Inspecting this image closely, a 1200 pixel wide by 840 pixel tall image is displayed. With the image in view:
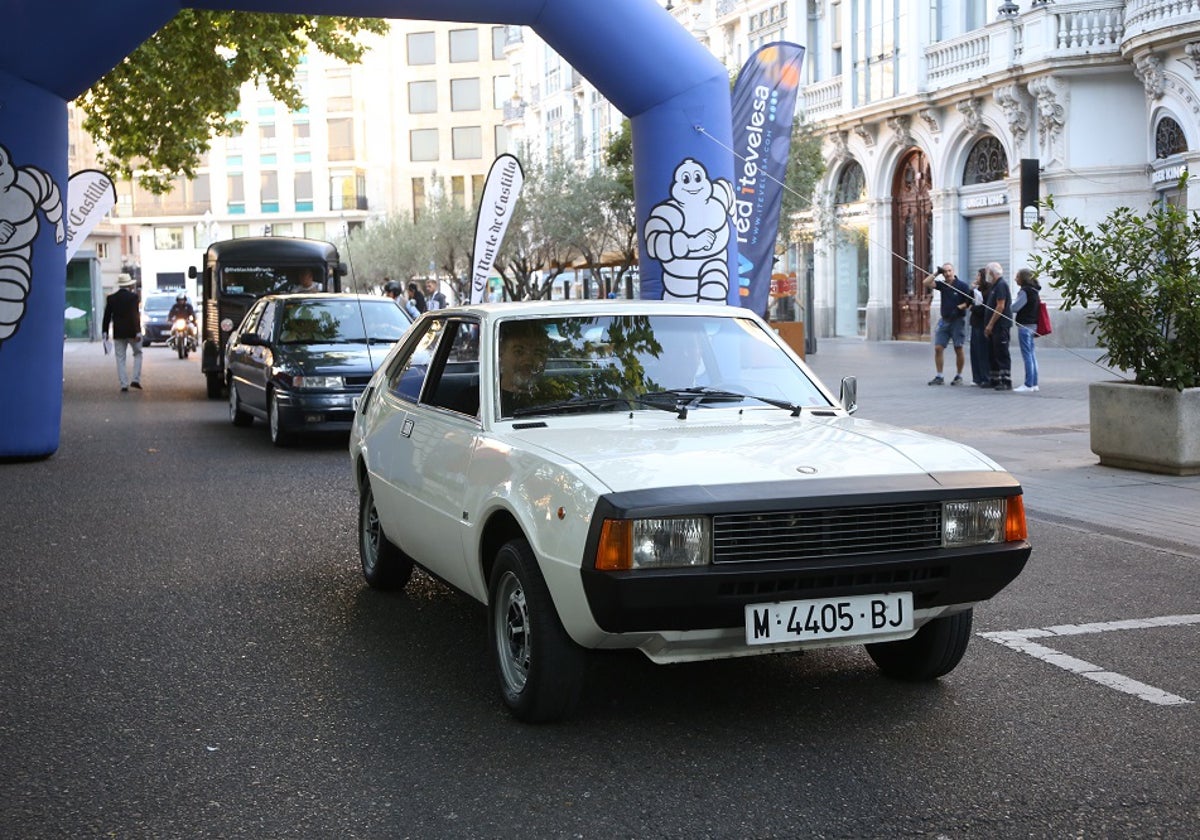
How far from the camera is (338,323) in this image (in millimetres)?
16828

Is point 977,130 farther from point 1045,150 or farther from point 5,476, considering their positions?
point 5,476

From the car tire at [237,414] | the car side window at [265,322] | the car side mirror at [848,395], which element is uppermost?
Result: the car side window at [265,322]

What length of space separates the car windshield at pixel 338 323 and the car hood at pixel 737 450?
35.5 ft

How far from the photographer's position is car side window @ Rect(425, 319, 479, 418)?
638 centimetres

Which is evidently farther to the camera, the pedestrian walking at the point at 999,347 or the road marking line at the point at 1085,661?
the pedestrian walking at the point at 999,347

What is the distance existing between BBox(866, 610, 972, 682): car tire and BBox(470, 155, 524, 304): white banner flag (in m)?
14.6

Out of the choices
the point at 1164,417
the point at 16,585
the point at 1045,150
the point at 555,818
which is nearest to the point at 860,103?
the point at 1045,150

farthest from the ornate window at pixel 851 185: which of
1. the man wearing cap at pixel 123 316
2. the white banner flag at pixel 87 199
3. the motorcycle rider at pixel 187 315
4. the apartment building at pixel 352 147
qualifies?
the apartment building at pixel 352 147

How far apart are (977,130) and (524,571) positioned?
30.8 meters

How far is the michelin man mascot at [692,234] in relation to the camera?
15531mm

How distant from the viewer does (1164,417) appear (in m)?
12.0

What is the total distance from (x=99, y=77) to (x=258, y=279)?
1148 cm

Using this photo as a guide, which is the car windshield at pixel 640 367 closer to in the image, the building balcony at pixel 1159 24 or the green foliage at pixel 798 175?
the building balcony at pixel 1159 24

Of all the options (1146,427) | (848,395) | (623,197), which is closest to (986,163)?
(623,197)
